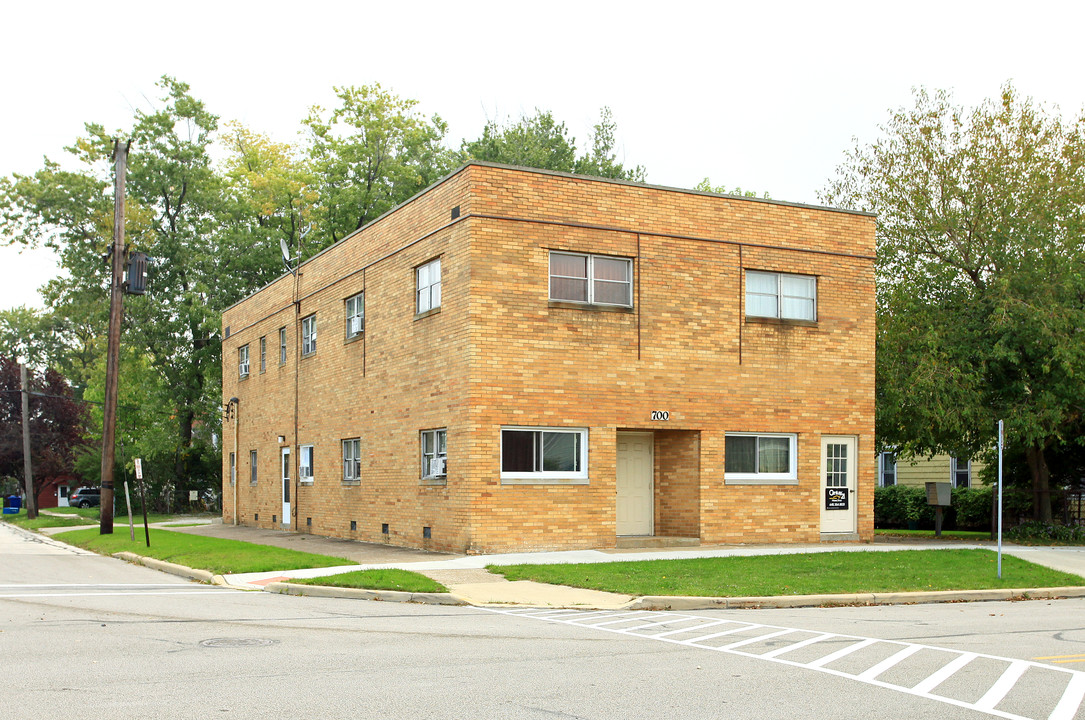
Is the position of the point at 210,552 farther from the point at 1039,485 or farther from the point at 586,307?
the point at 1039,485

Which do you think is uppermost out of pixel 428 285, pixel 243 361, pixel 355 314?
pixel 428 285

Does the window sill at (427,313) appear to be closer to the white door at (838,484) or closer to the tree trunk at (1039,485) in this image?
the white door at (838,484)

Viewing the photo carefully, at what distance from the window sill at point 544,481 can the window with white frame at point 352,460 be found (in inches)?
261

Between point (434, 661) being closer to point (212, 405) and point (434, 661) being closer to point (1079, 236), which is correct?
point (1079, 236)

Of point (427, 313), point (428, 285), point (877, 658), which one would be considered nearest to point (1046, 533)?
point (427, 313)

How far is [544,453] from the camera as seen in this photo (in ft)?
69.2

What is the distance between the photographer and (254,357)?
116ft

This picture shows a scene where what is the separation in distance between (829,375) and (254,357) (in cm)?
1956

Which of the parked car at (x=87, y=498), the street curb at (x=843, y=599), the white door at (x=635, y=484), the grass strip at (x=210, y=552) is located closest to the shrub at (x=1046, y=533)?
the white door at (x=635, y=484)

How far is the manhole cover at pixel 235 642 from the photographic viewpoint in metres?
10.5

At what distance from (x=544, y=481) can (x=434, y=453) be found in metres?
2.58

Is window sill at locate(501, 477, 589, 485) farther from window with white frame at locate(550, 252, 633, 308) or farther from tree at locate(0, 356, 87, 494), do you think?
tree at locate(0, 356, 87, 494)

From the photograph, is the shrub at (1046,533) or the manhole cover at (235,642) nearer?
the manhole cover at (235,642)

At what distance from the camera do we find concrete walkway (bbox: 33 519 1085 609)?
1439cm
